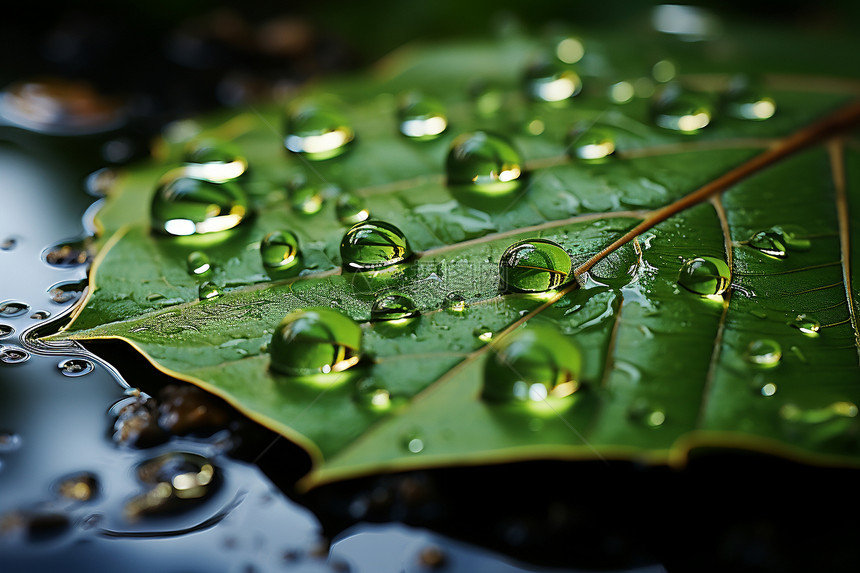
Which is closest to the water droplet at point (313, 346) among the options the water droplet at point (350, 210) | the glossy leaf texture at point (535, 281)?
the glossy leaf texture at point (535, 281)

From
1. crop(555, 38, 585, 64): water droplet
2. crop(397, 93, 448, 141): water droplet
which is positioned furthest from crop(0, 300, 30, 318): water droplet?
crop(555, 38, 585, 64): water droplet

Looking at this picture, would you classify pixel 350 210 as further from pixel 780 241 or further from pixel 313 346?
pixel 780 241

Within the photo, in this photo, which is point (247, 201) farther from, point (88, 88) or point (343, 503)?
point (88, 88)

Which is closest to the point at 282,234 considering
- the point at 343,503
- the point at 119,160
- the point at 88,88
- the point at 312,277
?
the point at 312,277

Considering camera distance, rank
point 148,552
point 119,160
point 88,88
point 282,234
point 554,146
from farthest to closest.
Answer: point 88,88, point 119,160, point 554,146, point 282,234, point 148,552

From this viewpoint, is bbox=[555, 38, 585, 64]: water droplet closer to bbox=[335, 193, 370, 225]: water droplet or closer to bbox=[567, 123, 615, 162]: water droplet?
bbox=[567, 123, 615, 162]: water droplet

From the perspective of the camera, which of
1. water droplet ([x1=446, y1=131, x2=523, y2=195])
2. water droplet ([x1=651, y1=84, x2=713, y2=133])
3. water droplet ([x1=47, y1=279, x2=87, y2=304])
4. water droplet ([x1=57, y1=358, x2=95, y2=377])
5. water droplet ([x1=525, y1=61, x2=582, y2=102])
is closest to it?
water droplet ([x1=57, y1=358, x2=95, y2=377])

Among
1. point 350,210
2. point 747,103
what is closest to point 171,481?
point 350,210
